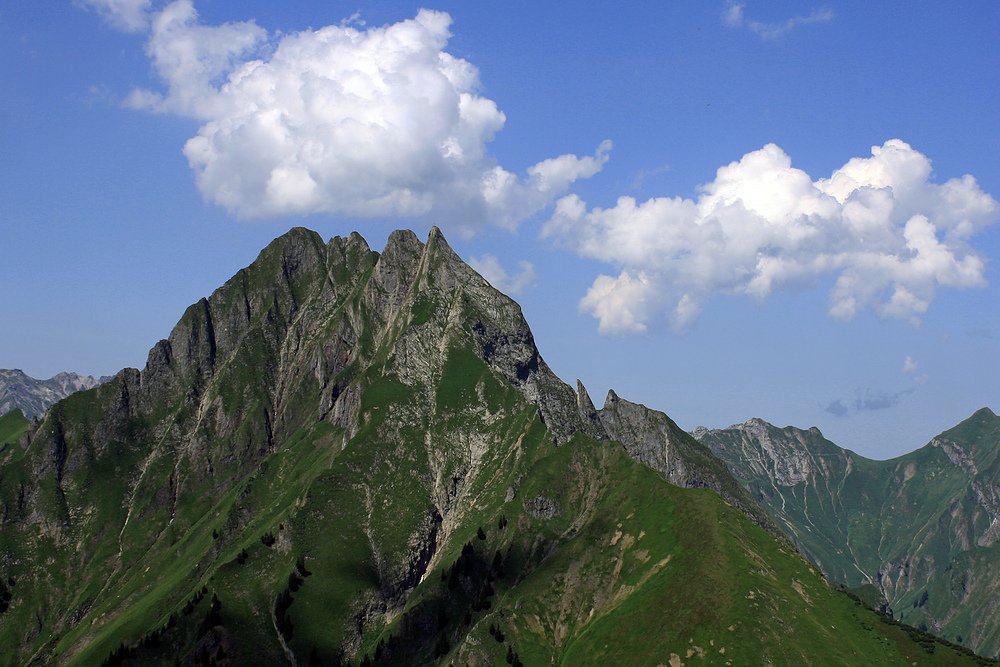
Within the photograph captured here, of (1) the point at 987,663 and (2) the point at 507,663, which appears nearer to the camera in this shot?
(1) the point at 987,663

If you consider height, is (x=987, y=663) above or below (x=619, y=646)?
below

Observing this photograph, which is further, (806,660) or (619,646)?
(619,646)

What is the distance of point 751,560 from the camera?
195 metres

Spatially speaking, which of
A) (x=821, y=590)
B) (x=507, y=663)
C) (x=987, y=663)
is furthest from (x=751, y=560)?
(x=507, y=663)

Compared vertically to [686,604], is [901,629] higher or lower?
lower

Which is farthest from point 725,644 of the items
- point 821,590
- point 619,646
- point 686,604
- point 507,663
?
point 507,663

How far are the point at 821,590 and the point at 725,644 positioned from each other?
42.1m

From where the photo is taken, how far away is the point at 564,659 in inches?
7707

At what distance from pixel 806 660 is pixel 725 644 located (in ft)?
55.7

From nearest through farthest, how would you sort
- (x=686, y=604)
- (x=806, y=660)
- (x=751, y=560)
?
(x=806, y=660), (x=686, y=604), (x=751, y=560)

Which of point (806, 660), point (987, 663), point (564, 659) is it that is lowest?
point (987, 663)

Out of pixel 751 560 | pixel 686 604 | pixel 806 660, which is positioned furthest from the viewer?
pixel 751 560

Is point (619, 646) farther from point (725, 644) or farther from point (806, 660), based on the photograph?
point (806, 660)

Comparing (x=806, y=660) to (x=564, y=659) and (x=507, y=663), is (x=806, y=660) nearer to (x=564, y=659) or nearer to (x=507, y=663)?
(x=564, y=659)
